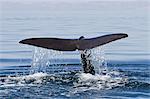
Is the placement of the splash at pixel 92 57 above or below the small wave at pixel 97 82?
above

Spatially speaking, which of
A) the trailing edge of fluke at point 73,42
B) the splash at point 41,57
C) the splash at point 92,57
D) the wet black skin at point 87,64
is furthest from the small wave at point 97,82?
the splash at point 41,57

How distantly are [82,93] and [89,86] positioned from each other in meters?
0.70

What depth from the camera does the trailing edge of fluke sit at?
479 inches

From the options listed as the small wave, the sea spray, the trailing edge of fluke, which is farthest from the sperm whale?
the small wave

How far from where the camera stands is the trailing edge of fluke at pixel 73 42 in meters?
12.2

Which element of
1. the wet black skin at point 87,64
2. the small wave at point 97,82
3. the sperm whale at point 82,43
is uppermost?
the sperm whale at point 82,43

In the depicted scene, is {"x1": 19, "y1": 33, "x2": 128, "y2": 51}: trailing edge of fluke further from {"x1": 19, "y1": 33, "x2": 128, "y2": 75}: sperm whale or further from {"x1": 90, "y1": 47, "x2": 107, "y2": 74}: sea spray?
{"x1": 90, "y1": 47, "x2": 107, "y2": 74}: sea spray

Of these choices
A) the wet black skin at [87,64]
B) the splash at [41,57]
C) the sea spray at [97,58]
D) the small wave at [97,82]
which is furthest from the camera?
the wet black skin at [87,64]

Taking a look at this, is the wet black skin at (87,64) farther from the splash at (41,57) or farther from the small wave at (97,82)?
the splash at (41,57)

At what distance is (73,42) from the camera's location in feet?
41.6

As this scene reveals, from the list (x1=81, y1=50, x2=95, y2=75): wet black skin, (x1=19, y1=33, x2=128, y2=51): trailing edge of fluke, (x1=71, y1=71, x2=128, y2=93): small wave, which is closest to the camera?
(x1=71, y1=71, x2=128, y2=93): small wave

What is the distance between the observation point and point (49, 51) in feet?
41.3

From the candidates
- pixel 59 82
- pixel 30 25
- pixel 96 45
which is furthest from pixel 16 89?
pixel 30 25

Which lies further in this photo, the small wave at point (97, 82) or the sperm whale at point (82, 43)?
Result: the sperm whale at point (82, 43)
